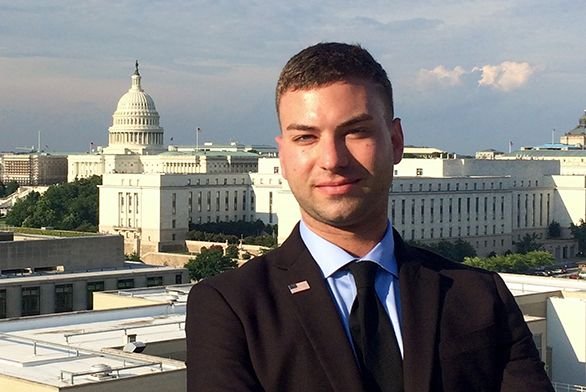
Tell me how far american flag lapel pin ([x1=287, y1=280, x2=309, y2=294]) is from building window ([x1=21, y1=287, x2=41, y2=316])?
33.6m

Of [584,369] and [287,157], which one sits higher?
[287,157]

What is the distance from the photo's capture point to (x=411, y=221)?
79.9m

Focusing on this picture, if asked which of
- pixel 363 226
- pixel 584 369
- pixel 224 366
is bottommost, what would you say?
pixel 584 369

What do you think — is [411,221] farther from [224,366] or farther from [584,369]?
[224,366]

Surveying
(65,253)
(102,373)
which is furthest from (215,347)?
(65,253)

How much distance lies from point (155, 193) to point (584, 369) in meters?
61.7

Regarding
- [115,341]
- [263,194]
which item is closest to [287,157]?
[115,341]

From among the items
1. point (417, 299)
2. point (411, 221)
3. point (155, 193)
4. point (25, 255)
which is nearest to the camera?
point (417, 299)

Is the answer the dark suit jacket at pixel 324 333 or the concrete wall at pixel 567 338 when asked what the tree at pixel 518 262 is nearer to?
the concrete wall at pixel 567 338

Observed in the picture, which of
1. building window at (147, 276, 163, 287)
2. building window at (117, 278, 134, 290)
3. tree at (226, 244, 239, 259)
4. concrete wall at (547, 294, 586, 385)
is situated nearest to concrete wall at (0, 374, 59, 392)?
concrete wall at (547, 294, 586, 385)

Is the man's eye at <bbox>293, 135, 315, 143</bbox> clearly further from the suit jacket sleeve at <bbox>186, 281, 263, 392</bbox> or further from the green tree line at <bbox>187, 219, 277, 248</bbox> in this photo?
the green tree line at <bbox>187, 219, 277, 248</bbox>

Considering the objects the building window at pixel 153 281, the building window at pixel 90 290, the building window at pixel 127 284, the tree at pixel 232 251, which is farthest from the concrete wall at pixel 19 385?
the tree at pixel 232 251

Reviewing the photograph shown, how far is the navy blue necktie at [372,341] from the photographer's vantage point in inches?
146

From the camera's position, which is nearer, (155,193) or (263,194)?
(155,193)
